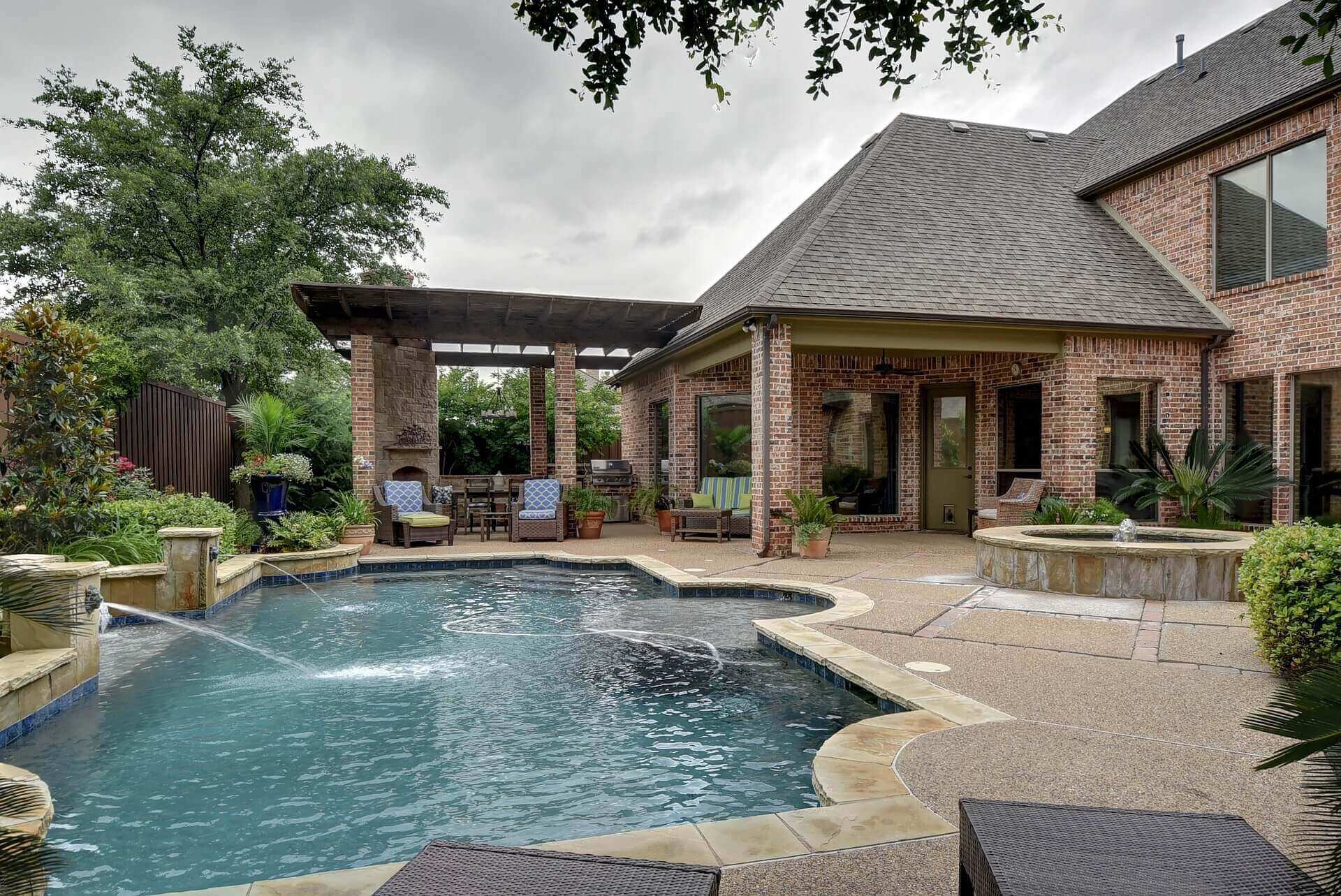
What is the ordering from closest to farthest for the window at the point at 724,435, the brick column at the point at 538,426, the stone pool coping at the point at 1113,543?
the stone pool coping at the point at 1113,543 < the window at the point at 724,435 < the brick column at the point at 538,426

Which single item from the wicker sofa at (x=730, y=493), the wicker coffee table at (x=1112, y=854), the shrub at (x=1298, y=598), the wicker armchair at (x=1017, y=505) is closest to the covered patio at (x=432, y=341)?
the wicker sofa at (x=730, y=493)

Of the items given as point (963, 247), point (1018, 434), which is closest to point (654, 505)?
point (1018, 434)

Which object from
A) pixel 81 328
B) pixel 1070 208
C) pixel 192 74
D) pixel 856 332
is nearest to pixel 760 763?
pixel 81 328

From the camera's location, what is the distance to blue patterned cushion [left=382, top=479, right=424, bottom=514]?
1122cm

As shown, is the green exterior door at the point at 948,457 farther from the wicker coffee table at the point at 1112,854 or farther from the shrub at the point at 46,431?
the wicker coffee table at the point at 1112,854

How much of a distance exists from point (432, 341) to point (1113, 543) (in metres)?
9.98

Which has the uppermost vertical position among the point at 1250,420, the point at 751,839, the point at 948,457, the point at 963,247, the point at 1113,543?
the point at 963,247

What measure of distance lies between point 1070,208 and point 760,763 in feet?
37.5

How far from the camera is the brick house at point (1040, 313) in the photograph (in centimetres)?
914

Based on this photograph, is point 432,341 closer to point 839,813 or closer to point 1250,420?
point 839,813

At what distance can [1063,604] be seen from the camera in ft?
19.9

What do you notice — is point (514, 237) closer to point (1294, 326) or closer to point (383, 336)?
point (383, 336)

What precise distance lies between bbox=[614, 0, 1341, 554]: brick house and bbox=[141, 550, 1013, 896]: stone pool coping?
509cm

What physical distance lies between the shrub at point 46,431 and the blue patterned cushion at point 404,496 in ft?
16.6
